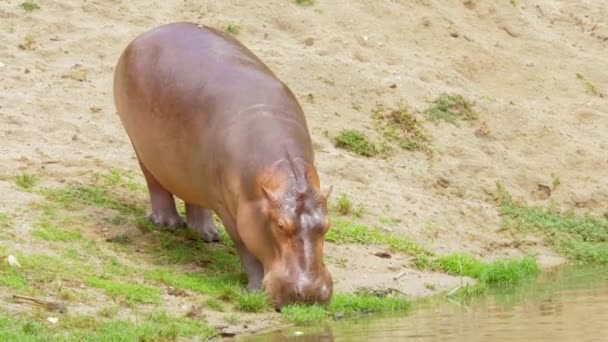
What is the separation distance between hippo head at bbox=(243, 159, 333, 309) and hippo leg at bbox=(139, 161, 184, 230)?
196cm

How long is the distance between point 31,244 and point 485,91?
742 centimetres

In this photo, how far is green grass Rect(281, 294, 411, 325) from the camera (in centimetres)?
884

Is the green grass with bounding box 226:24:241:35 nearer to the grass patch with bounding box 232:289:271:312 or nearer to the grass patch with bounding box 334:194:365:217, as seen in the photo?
the grass patch with bounding box 334:194:365:217

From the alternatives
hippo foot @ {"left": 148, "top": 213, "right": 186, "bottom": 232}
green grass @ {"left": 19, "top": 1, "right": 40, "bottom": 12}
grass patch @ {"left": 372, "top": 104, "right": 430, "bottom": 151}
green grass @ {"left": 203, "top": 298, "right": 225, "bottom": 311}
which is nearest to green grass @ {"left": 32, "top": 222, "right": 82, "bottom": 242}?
hippo foot @ {"left": 148, "top": 213, "right": 186, "bottom": 232}

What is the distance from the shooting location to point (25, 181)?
439 inches

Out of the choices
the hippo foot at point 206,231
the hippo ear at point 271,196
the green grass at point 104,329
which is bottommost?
the hippo foot at point 206,231

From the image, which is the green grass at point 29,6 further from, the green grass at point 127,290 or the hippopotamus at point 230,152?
the green grass at point 127,290

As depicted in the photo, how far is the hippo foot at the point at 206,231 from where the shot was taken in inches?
433

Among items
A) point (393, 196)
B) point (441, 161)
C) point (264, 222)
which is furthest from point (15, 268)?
point (441, 161)

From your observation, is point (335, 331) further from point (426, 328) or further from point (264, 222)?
point (264, 222)

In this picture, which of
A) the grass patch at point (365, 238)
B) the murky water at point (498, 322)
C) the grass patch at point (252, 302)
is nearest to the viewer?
the murky water at point (498, 322)

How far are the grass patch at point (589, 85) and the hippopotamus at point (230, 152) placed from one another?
7.09 metres

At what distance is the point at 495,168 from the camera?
1405 centimetres

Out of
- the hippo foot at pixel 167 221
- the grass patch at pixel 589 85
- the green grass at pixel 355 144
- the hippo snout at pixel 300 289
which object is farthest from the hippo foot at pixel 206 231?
the grass patch at pixel 589 85
